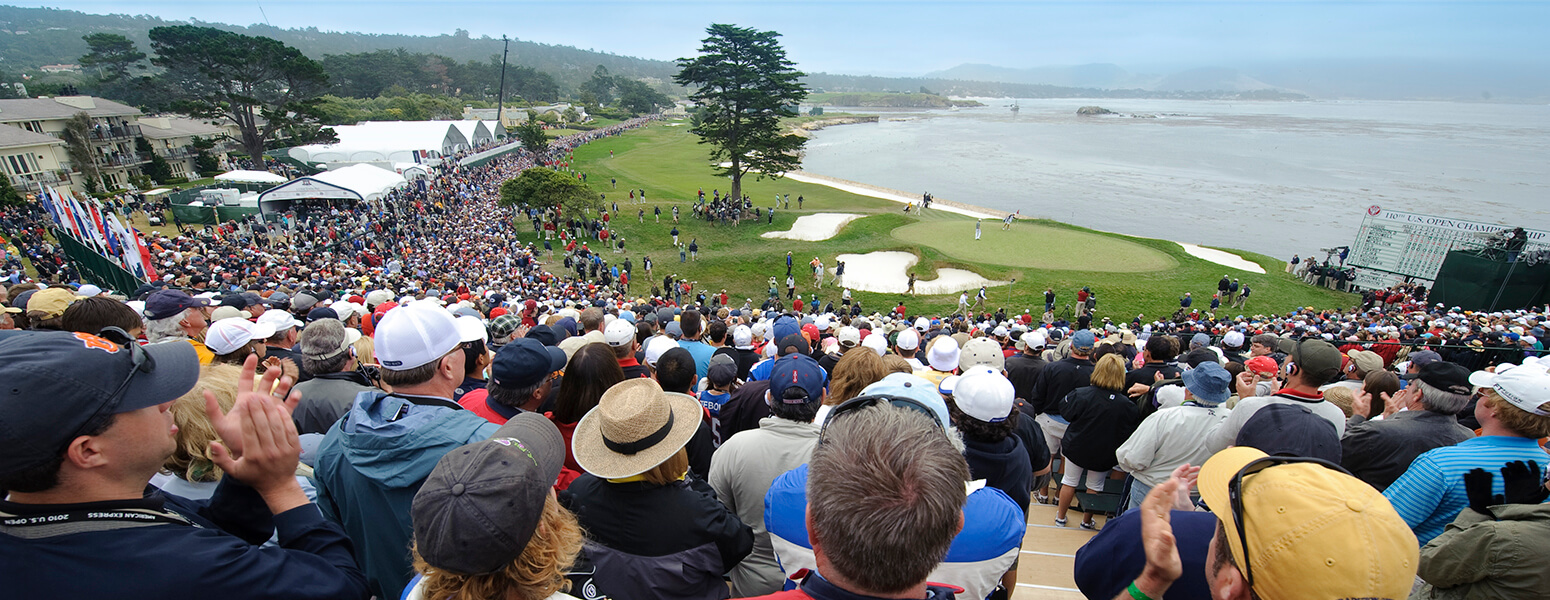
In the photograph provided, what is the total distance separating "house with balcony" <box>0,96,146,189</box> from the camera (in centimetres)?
3334

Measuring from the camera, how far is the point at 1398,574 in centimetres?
145

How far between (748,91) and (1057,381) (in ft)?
90.4

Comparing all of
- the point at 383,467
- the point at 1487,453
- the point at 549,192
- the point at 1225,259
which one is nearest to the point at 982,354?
the point at 1487,453

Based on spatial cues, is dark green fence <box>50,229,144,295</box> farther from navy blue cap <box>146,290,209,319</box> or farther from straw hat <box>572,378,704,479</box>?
straw hat <box>572,378,704,479</box>

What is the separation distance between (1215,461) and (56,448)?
10.3 ft

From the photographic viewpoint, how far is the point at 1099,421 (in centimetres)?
459

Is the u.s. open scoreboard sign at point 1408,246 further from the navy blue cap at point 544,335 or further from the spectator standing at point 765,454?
the navy blue cap at point 544,335

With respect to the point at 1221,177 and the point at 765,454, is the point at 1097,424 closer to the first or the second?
the point at 765,454

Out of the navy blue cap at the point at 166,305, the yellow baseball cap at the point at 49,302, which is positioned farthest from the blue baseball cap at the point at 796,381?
the yellow baseball cap at the point at 49,302

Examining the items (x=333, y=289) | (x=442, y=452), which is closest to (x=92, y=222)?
(x=333, y=289)

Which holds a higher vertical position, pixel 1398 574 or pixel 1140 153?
pixel 1398 574

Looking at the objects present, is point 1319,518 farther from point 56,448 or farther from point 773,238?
point 773,238

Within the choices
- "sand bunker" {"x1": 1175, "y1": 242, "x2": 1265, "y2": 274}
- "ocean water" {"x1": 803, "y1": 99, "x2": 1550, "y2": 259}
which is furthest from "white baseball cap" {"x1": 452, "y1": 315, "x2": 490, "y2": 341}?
"ocean water" {"x1": 803, "y1": 99, "x2": 1550, "y2": 259}

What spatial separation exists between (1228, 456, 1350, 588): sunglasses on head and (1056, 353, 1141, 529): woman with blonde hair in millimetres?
3045
